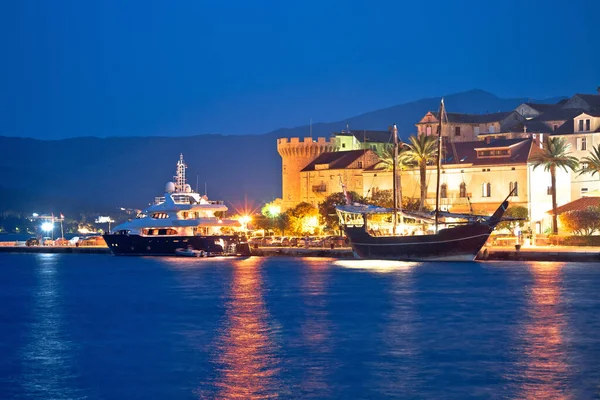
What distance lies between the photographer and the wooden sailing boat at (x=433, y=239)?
8081 cm

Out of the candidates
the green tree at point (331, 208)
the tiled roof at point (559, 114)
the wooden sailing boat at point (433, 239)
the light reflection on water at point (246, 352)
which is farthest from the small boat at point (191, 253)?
the light reflection on water at point (246, 352)

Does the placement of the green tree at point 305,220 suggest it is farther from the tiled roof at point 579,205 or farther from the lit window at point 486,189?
the tiled roof at point 579,205

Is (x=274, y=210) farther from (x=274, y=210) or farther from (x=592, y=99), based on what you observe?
(x=592, y=99)

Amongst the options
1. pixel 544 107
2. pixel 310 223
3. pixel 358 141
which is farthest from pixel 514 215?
pixel 358 141

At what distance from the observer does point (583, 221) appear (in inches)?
3521

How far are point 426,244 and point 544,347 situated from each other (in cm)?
4435

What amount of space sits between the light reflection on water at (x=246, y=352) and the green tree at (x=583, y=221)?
37.3 metres

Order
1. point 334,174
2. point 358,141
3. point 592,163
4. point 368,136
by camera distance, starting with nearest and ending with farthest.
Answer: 1. point 592,163
2. point 334,174
3. point 358,141
4. point 368,136

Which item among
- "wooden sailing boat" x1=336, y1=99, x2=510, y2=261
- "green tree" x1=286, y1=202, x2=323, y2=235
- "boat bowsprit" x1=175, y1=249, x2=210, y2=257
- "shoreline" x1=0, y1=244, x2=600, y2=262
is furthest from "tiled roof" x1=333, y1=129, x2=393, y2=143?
"wooden sailing boat" x1=336, y1=99, x2=510, y2=261

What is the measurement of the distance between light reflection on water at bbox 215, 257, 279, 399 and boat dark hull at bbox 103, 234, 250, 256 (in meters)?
37.3

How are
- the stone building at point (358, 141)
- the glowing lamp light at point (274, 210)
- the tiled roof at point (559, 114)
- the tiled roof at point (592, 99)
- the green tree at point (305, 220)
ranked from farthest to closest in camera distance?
the stone building at point (358, 141) → the glowing lamp light at point (274, 210) → the tiled roof at point (592, 99) → the tiled roof at point (559, 114) → the green tree at point (305, 220)

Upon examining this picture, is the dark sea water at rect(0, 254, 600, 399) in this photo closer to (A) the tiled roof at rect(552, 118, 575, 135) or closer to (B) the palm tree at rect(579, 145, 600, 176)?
(B) the palm tree at rect(579, 145, 600, 176)

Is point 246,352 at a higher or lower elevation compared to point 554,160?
lower

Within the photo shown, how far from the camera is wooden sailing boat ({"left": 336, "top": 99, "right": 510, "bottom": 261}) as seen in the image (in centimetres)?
8081
